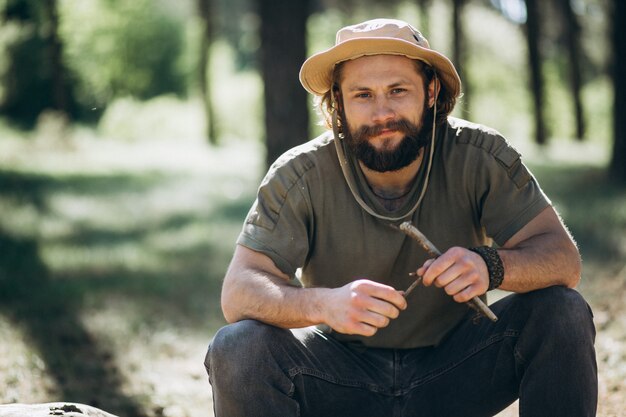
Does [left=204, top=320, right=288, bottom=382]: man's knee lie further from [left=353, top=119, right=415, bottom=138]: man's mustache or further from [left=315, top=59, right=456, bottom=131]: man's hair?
[left=315, top=59, right=456, bottom=131]: man's hair

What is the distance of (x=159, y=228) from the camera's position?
9.91m

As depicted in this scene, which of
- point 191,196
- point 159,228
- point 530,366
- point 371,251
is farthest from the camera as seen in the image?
point 191,196

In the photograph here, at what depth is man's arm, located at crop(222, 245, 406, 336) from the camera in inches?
112

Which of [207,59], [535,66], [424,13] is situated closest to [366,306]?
[535,66]

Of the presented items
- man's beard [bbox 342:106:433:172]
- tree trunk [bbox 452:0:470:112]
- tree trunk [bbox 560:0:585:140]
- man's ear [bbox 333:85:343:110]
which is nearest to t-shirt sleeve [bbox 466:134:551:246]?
man's beard [bbox 342:106:433:172]

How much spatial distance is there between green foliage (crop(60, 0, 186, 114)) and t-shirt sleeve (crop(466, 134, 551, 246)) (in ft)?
Result: 85.3

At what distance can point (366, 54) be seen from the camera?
137 inches

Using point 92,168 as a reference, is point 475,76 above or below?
above

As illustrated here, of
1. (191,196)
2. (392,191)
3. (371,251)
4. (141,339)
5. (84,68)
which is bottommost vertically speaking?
(141,339)

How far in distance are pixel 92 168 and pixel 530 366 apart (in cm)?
1425

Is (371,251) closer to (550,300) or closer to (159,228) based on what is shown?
(550,300)

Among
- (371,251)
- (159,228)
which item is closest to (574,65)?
(159,228)

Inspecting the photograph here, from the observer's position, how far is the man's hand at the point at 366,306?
2.83 meters

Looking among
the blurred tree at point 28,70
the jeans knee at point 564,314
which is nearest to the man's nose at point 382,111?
the jeans knee at point 564,314
